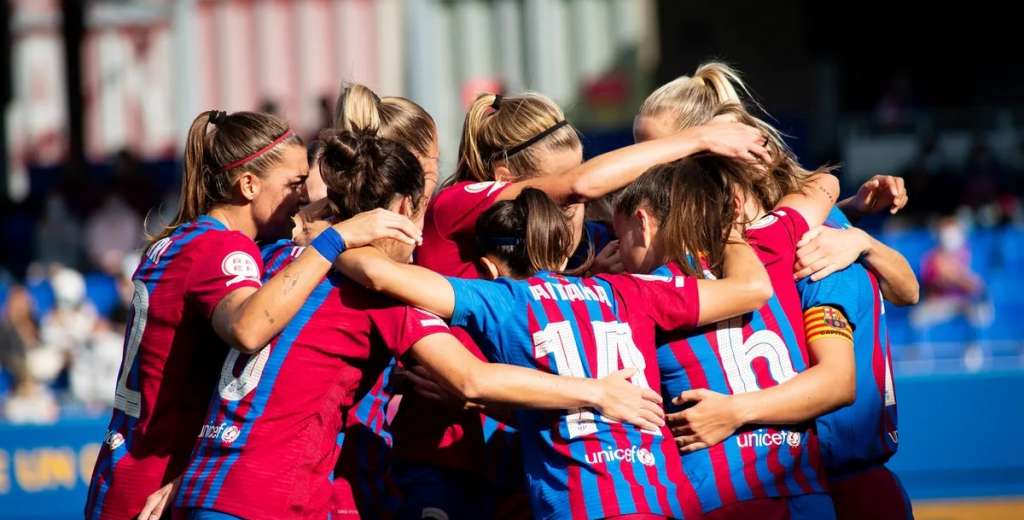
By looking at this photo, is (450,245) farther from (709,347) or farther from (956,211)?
(956,211)

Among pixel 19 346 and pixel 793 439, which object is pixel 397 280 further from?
pixel 19 346

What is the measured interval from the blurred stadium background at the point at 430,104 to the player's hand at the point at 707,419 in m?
6.14

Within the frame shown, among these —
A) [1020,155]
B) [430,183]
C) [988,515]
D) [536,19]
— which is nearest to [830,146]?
[1020,155]

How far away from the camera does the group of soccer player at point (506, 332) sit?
285cm

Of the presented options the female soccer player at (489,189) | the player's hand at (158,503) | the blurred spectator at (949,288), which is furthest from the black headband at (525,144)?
the blurred spectator at (949,288)

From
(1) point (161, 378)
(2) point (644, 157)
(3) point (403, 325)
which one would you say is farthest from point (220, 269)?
(2) point (644, 157)

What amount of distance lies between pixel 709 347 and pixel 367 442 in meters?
0.95

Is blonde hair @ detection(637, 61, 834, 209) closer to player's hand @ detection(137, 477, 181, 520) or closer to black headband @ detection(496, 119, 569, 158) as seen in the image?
black headband @ detection(496, 119, 569, 158)

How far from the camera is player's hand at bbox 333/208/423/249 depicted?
9.40ft

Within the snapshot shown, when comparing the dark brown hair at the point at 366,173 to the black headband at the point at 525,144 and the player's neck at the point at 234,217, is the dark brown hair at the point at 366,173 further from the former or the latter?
the black headband at the point at 525,144

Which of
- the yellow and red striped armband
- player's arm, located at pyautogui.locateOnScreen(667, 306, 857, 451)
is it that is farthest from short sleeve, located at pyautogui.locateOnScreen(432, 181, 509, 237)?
the yellow and red striped armband

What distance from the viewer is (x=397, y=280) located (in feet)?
9.32

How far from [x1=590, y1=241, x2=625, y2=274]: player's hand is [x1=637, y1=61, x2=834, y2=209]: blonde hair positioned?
1.32 feet

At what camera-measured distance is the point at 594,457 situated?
9.23ft
